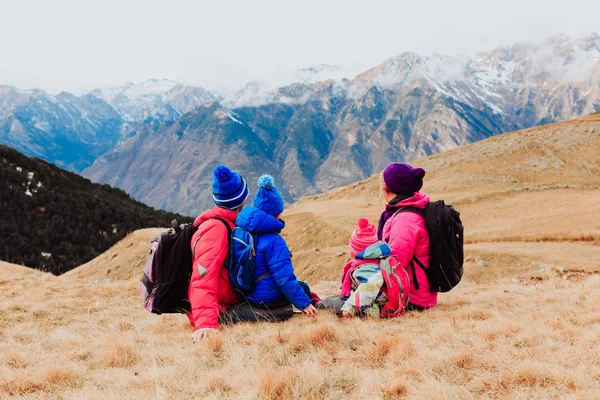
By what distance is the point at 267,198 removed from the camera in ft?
19.3

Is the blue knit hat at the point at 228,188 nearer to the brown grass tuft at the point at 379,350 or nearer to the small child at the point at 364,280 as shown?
the small child at the point at 364,280

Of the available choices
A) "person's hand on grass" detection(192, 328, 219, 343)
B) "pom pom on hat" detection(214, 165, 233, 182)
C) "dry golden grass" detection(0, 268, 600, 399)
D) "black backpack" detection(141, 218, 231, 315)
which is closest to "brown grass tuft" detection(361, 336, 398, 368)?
"dry golden grass" detection(0, 268, 600, 399)

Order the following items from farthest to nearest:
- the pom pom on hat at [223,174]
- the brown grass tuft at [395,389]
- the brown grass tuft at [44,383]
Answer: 1. the pom pom on hat at [223,174]
2. the brown grass tuft at [44,383]
3. the brown grass tuft at [395,389]

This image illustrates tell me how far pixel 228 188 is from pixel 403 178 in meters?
2.69

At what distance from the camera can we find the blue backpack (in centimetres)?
561

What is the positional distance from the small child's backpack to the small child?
40 millimetres

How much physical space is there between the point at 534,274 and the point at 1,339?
13.6 m

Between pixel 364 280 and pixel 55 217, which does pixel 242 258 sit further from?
pixel 55 217

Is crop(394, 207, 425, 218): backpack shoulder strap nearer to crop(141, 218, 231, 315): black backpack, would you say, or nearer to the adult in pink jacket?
the adult in pink jacket

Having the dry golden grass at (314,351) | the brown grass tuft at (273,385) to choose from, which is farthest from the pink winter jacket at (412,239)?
the brown grass tuft at (273,385)

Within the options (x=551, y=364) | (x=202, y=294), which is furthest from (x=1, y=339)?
(x=551, y=364)

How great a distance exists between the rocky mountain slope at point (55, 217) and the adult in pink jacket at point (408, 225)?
5266 centimetres

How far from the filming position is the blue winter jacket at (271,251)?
18.8 ft

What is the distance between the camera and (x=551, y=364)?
3.39 meters
